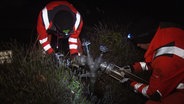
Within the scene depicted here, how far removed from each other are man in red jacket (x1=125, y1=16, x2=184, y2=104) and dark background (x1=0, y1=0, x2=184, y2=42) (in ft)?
12.7

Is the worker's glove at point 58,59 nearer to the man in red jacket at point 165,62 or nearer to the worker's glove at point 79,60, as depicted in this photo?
the worker's glove at point 79,60

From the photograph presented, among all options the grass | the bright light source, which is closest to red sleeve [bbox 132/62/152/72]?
the grass

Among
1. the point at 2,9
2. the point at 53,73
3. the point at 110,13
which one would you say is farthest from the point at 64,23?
the point at 110,13

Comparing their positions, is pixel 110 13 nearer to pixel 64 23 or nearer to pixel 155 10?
pixel 155 10

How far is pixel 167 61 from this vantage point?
3668 mm

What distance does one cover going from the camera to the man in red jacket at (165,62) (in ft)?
12.1

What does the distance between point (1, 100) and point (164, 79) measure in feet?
Answer: 7.55

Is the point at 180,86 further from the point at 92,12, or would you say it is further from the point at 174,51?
the point at 92,12

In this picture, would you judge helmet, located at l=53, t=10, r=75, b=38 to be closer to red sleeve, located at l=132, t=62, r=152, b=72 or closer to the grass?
the grass

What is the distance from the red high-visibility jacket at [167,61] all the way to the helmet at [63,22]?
4.72 feet

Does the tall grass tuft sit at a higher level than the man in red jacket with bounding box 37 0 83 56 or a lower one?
lower

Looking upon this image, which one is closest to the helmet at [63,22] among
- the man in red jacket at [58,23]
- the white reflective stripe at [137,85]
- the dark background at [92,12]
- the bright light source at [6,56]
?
the man in red jacket at [58,23]

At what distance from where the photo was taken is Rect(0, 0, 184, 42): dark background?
24.9 ft

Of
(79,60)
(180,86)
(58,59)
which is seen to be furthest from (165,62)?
(58,59)
